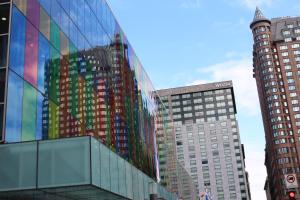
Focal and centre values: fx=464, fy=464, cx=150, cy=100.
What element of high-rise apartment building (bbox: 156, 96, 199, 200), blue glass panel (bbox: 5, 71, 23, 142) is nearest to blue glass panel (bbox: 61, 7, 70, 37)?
blue glass panel (bbox: 5, 71, 23, 142)

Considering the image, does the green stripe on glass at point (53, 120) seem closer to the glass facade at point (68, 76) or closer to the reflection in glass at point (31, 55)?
the glass facade at point (68, 76)

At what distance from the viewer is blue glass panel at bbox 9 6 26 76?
21.4 meters

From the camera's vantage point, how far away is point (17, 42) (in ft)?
71.7

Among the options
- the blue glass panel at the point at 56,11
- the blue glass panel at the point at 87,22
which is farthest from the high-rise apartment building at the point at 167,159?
the blue glass panel at the point at 56,11

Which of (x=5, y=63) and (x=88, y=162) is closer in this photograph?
(x=88, y=162)

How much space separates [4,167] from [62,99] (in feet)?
22.9

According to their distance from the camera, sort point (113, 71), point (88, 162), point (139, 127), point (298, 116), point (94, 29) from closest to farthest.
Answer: point (88, 162), point (94, 29), point (113, 71), point (139, 127), point (298, 116)

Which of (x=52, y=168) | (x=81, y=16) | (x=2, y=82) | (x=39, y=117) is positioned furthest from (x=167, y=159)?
(x=52, y=168)

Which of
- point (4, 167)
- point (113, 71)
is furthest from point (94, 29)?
point (4, 167)

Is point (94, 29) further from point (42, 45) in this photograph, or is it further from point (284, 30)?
point (284, 30)

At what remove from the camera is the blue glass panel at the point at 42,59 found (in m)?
23.7

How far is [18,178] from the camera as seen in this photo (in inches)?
762

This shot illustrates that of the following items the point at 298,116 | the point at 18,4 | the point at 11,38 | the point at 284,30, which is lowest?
the point at 11,38

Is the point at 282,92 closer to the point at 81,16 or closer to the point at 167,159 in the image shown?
the point at 167,159
